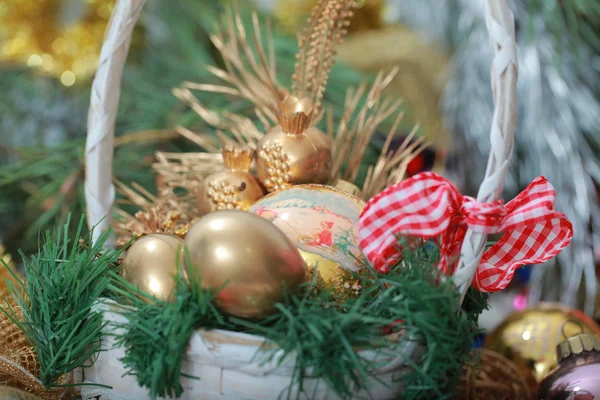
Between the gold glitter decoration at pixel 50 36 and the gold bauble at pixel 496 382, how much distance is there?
3.16 ft

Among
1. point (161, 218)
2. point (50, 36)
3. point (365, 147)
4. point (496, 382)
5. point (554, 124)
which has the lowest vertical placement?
point (496, 382)

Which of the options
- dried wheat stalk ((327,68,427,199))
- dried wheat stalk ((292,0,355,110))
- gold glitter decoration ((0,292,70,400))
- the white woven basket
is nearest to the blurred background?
dried wheat stalk ((327,68,427,199))

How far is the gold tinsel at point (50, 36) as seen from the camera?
1.33m

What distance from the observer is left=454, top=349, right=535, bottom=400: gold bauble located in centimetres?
74

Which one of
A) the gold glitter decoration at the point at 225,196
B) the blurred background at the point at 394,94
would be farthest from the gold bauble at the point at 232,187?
the blurred background at the point at 394,94

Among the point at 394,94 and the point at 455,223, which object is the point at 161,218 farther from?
the point at 394,94

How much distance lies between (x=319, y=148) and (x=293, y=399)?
1.19ft

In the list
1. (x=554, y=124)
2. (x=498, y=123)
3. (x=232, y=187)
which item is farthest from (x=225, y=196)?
(x=554, y=124)

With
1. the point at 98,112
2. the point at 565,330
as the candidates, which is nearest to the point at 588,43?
the point at 565,330

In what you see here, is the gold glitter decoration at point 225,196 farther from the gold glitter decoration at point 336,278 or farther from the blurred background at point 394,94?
the blurred background at point 394,94

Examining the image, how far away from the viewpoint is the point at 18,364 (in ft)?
2.06

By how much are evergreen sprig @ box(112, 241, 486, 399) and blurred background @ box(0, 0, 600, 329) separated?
22.7 inches

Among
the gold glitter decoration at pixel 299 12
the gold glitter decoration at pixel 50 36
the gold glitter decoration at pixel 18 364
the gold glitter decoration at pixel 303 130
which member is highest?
the gold glitter decoration at pixel 299 12

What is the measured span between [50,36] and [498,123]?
1.19m
